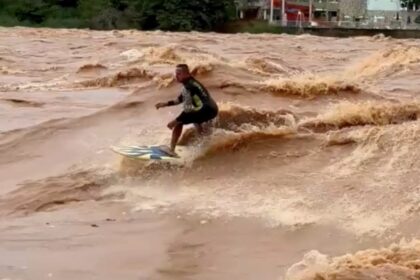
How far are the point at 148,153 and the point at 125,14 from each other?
197 ft

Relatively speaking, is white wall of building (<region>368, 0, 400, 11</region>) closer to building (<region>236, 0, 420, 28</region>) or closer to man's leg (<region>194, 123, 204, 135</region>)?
building (<region>236, 0, 420, 28</region>)

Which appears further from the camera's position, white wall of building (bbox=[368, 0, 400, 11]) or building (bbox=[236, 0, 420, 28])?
white wall of building (bbox=[368, 0, 400, 11])

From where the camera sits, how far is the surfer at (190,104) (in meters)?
10.2

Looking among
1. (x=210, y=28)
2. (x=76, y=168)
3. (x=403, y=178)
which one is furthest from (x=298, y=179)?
(x=210, y=28)

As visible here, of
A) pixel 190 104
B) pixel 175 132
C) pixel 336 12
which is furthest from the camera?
pixel 336 12

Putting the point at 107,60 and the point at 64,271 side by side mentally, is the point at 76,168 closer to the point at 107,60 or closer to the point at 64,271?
the point at 64,271

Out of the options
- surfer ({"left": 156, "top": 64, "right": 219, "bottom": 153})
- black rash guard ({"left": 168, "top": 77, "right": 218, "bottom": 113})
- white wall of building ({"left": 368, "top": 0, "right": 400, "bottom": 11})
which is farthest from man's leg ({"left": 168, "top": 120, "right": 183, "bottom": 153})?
white wall of building ({"left": 368, "top": 0, "right": 400, "bottom": 11})

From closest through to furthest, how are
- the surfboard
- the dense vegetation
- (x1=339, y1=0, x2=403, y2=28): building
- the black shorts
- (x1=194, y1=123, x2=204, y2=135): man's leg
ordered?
the black shorts
the surfboard
(x1=194, y1=123, x2=204, y2=135): man's leg
the dense vegetation
(x1=339, y1=0, x2=403, y2=28): building

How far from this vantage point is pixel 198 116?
10320mm

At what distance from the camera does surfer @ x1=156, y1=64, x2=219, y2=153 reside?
33.4 ft

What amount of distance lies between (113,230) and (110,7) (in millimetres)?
63068

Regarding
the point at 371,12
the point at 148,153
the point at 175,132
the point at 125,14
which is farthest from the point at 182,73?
the point at 371,12

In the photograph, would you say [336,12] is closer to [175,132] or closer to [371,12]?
[371,12]

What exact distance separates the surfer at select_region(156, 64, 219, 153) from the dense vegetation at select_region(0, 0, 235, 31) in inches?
2180
